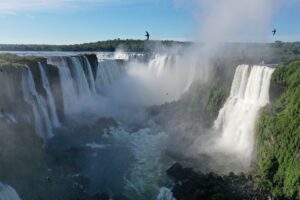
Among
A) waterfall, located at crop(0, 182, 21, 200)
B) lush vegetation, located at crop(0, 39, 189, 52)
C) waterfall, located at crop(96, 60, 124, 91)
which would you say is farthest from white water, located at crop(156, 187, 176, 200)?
lush vegetation, located at crop(0, 39, 189, 52)

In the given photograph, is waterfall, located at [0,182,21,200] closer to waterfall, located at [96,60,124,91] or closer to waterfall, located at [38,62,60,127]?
waterfall, located at [38,62,60,127]

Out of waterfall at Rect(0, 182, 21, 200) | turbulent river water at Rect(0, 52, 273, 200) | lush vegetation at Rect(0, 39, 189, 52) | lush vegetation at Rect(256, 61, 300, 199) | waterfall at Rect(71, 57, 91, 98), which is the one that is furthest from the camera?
lush vegetation at Rect(0, 39, 189, 52)

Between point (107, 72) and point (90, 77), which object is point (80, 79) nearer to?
point (90, 77)

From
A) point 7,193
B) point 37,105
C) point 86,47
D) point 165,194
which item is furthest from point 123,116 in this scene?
point 86,47

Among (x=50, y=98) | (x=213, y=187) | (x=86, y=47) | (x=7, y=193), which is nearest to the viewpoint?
(x=7, y=193)

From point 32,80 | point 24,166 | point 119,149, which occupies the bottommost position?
point 119,149

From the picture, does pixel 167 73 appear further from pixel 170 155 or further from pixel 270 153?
pixel 270 153

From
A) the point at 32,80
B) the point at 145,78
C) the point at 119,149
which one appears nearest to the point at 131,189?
Answer: the point at 119,149
